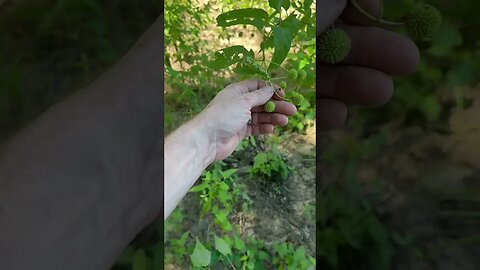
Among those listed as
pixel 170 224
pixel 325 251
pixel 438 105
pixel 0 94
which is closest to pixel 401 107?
pixel 438 105

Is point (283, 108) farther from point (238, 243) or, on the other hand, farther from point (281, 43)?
point (238, 243)

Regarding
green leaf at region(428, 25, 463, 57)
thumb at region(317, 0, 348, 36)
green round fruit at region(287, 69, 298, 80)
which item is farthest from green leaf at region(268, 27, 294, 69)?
green leaf at region(428, 25, 463, 57)

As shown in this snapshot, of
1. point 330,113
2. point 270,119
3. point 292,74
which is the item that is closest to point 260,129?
point 270,119

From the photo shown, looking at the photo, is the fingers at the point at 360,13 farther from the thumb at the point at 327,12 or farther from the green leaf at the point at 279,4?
the green leaf at the point at 279,4

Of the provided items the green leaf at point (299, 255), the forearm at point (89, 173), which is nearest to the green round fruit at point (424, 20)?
the forearm at point (89, 173)

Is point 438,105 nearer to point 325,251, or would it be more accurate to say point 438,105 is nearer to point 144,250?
point 325,251

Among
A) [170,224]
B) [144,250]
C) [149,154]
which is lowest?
[170,224]
